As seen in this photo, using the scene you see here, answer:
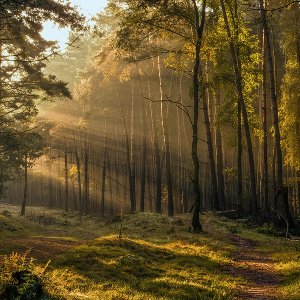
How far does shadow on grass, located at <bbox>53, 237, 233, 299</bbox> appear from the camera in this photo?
7998 millimetres

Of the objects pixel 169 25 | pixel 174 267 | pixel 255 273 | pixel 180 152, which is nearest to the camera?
pixel 255 273

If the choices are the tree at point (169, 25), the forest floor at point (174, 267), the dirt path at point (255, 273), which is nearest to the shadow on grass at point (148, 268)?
the forest floor at point (174, 267)

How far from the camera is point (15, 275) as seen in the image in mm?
6652

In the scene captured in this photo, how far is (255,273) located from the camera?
10133 mm

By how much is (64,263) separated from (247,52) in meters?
15.6

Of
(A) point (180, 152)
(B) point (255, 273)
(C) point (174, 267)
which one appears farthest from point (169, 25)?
(A) point (180, 152)

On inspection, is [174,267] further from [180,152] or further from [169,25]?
[180,152]

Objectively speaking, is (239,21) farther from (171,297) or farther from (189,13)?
(171,297)

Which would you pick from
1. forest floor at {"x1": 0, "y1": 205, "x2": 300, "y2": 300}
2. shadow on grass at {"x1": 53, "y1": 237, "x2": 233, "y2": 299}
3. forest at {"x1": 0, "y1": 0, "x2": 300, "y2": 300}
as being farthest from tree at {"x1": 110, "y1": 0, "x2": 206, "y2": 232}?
shadow on grass at {"x1": 53, "y1": 237, "x2": 233, "y2": 299}

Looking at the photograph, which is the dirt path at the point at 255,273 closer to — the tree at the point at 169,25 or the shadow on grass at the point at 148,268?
the shadow on grass at the point at 148,268

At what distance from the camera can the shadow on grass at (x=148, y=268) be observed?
26.2 ft

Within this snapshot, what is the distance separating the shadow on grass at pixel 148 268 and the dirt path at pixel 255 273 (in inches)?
22.0

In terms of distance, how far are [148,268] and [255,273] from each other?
2.84 metres

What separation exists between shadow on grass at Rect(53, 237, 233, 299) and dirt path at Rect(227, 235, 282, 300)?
56cm
